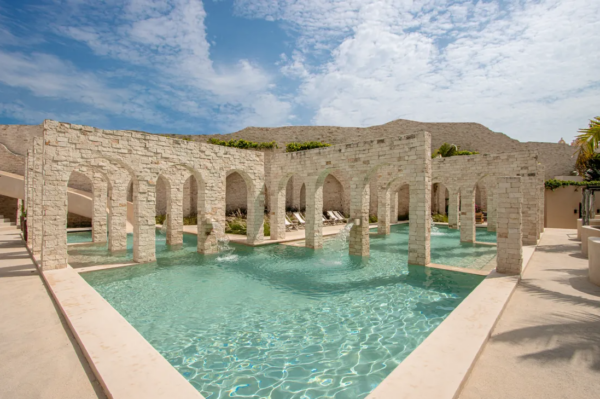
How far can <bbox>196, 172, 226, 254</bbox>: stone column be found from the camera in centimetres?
1191

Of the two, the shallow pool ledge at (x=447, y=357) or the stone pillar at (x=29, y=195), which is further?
the stone pillar at (x=29, y=195)

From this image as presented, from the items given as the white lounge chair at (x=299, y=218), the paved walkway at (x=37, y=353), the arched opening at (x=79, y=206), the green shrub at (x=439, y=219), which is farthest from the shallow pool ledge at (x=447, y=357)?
the green shrub at (x=439, y=219)

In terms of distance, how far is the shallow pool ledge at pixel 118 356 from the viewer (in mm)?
2906

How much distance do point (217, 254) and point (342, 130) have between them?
20277 millimetres

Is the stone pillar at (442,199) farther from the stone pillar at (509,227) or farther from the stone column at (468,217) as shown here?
the stone pillar at (509,227)

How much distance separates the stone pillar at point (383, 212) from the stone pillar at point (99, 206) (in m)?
13.8

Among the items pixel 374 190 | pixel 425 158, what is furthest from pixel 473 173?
pixel 374 190

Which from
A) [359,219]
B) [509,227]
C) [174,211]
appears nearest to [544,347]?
[509,227]

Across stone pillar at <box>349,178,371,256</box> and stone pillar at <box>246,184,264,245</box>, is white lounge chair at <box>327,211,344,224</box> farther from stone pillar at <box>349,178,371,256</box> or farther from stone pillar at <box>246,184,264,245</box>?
stone pillar at <box>349,178,371,256</box>

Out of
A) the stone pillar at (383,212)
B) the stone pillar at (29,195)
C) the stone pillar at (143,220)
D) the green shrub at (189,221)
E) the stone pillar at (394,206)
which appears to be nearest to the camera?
the stone pillar at (143,220)

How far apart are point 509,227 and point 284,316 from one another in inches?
227

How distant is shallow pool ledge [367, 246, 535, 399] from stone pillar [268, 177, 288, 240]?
9.90m

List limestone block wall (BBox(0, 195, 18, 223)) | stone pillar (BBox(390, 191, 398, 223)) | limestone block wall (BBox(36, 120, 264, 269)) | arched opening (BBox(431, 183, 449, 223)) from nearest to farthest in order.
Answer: limestone block wall (BBox(36, 120, 264, 269)), limestone block wall (BBox(0, 195, 18, 223)), stone pillar (BBox(390, 191, 398, 223)), arched opening (BBox(431, 183, 449, 223))

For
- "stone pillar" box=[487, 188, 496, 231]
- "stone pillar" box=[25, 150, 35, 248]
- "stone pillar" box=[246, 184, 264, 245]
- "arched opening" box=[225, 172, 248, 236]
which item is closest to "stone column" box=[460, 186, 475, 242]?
"stone pillar" box=[487, 188, 496, 231]
